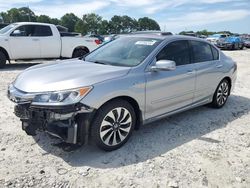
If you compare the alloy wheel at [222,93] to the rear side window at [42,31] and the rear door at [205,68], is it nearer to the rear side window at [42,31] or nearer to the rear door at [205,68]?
the rear door at [205,68]

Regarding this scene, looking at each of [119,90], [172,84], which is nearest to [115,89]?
[119,90]

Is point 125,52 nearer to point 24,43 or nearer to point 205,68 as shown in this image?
point 205,68

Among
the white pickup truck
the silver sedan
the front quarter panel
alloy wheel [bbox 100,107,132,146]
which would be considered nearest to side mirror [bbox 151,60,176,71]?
the silver sedan

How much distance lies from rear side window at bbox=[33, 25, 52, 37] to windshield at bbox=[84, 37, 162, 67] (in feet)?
23.2

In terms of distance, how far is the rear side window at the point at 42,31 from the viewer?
11.5 m

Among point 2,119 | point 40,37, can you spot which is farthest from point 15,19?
point 2,119

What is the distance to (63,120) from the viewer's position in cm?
354

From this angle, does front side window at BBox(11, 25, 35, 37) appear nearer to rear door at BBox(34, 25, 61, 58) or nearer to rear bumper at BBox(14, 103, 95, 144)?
rear door at BBox(34, 25, 61, 58)

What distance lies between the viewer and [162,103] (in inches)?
181

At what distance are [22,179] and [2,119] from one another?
2.13 m

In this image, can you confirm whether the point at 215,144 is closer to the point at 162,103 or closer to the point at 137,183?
the point at 162,103

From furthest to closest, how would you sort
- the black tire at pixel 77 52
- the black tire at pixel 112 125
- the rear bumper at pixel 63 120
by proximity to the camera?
1. the black tire at pixel 77 52
2. the black tire at pixel 112 125
3. the rear bumper at pixel 63 120

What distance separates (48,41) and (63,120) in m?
8.80

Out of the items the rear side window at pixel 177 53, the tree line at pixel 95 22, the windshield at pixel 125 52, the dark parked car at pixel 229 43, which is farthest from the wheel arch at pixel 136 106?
the tree line at pixel 95 22
